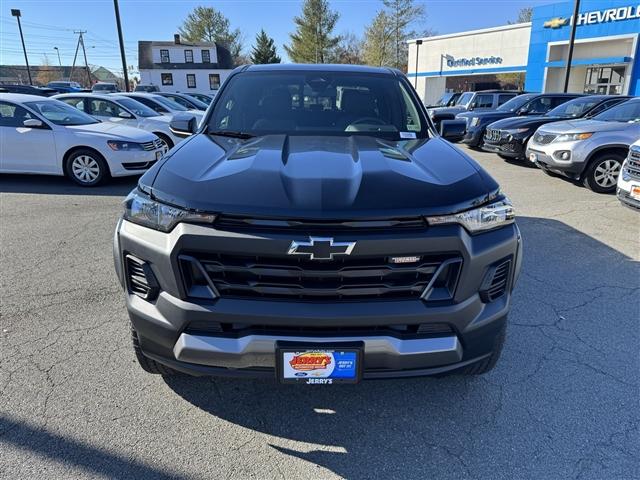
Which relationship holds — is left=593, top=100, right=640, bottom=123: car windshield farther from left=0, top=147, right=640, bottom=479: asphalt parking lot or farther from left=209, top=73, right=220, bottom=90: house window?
left=209, top=73, right=220, bottom=90: house window

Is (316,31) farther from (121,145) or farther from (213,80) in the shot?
(121,145)

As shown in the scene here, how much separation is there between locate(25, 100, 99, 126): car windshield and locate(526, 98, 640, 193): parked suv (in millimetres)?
8798

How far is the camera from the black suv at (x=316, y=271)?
1903 millimetres

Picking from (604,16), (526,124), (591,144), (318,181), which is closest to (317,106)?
(318,181)

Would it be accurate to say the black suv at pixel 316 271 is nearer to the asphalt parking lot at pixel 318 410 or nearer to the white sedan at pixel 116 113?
the asphalt parking lot at pixel 318 410

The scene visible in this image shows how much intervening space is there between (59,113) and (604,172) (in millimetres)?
9952

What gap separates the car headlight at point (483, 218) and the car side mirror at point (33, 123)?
27.6 ft

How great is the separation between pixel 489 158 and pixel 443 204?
1102 cm

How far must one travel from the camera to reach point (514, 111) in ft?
41.6

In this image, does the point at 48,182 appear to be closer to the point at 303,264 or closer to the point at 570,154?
the point at 303,264

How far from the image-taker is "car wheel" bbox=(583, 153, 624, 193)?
299 inches


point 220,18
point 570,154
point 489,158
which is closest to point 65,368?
point 570,154

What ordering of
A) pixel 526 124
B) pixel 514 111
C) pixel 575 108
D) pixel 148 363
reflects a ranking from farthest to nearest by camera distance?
pixel 514 111 → pixel 575 108 → pixel 526 124 → pixel 148 363

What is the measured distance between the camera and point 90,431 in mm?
2287
